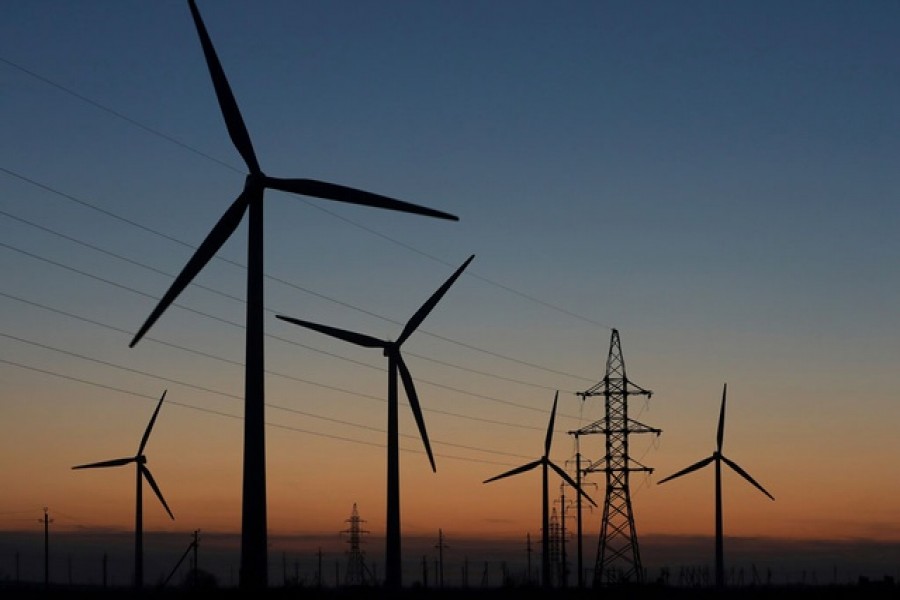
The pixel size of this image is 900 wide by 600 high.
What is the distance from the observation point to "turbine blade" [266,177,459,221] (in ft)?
250

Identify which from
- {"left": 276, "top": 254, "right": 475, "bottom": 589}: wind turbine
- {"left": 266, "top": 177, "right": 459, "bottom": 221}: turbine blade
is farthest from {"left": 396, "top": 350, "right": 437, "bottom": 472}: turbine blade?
{"left": 266, "top": 177, "right": 459, "bottom": 221}: turbine blade

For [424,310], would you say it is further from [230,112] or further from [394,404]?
[230,112]

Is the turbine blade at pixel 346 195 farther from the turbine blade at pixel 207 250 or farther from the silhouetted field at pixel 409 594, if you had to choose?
the silhouetted field at pixel 409 594

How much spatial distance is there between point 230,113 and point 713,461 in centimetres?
8364

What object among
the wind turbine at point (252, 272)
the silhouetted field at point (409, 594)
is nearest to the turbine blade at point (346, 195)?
the wind turbine at point (252, 272)

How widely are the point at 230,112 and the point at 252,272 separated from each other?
11.7m

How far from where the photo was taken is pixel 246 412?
218 feet

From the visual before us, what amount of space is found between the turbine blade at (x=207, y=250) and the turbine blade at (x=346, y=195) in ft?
7.66

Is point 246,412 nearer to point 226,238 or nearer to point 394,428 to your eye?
point 226,238

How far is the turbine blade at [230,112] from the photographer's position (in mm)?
75125

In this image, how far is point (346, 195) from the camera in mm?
78062

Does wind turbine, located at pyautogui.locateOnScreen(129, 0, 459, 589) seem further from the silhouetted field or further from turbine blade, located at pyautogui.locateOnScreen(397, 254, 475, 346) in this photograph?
turbine blade, located at pyautogui.locateOnScreen(397, 254, 475, 346)

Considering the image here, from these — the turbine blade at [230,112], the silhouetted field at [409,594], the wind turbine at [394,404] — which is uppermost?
the turbine blade at [230,112]

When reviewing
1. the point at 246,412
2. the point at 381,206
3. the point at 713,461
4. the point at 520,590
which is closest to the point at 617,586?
the point at 520,590
